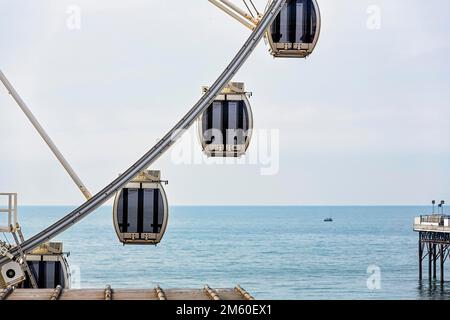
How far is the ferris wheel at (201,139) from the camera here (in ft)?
38.3

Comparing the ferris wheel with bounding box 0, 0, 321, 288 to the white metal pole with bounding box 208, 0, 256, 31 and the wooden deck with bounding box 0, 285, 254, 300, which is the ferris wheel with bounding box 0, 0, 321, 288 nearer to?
the white metal pole with bounding box 208, 0, 256, 31

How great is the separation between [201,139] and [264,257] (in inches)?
2251

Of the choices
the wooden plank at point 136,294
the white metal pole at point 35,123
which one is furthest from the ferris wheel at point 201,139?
the wooden plank at point 136,294

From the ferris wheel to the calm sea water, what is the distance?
36.7 metres

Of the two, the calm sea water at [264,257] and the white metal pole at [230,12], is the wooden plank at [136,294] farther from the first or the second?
the calm sea water at [264,257]

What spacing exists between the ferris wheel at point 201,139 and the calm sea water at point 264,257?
36.7 m

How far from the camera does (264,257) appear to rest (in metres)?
69.9

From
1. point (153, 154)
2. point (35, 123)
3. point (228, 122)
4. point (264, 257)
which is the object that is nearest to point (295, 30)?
point (228, 122)

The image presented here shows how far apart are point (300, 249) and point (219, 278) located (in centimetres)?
1243

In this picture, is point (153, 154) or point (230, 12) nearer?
point (153, 154)

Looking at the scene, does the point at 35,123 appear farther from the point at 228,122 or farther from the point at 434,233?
the point at 434,233

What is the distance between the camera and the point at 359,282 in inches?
2349
